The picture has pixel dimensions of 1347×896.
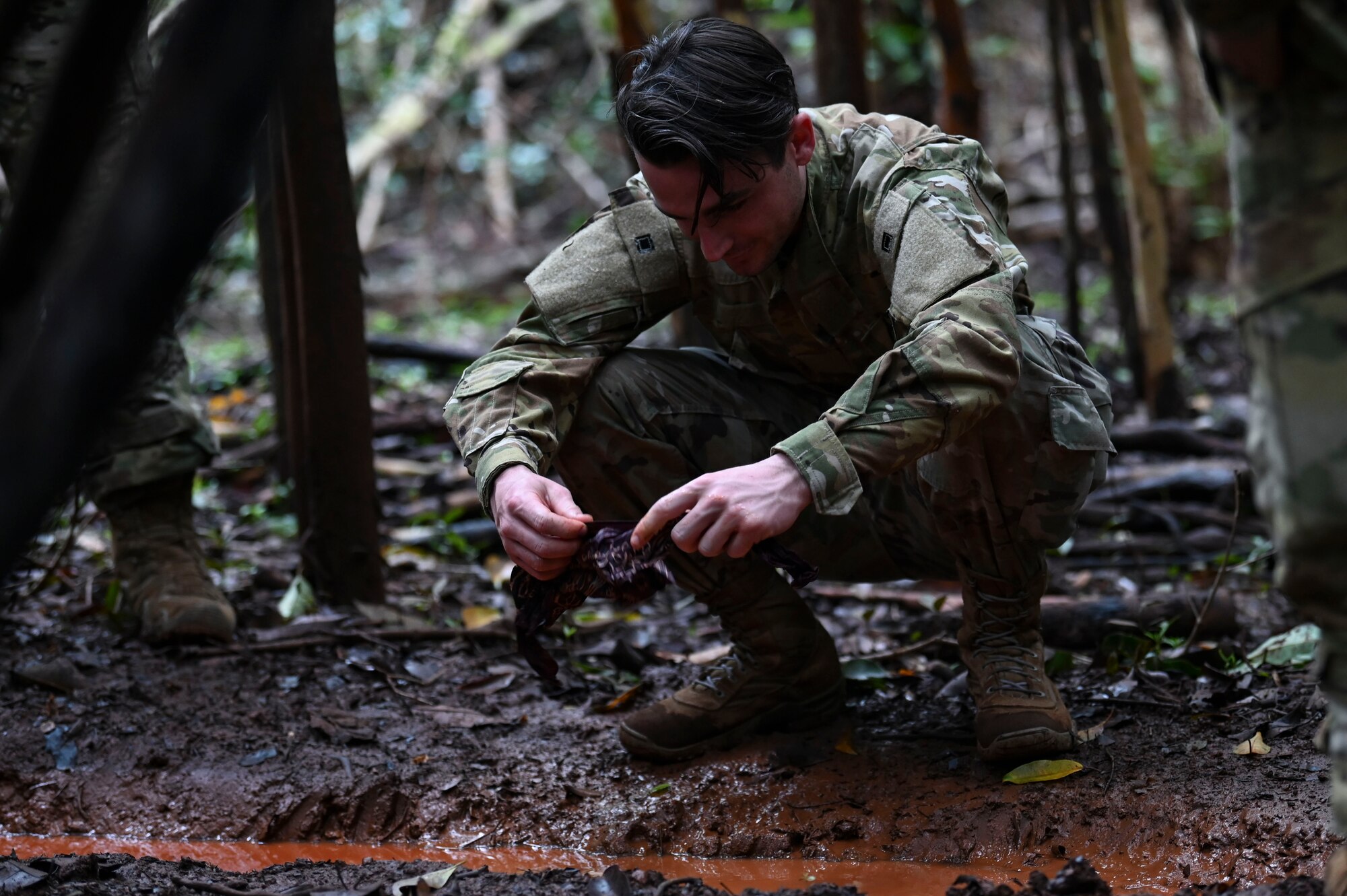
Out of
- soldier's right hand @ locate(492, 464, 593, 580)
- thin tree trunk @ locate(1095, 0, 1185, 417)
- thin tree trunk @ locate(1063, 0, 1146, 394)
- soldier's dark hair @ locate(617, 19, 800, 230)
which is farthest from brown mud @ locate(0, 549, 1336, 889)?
thin tree trunk @ locate(1063, 0, 1146, 394)

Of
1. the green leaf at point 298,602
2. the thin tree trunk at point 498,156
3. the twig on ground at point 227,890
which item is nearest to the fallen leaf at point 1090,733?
the twig on ground at point 227,890

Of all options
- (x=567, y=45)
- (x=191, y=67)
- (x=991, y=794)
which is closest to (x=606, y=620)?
(x=991, y=794)

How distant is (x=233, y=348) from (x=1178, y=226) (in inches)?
260

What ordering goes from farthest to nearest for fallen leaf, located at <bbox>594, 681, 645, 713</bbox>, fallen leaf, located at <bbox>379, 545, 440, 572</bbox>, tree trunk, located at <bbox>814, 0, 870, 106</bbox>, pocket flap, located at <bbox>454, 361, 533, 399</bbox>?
1. tree trunk, located at <bbox>814, 0, 870, 106</bbox>
2. fallen leaf, located at <bbox>379, 545, 440, 572</bbox>
3. fallen leaf, located at <bbox>594, 681, 645, 713</bbox>
4. pocket flap, located at <bbox>454, 361, 533, 399</bbox>

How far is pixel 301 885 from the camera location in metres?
2.10

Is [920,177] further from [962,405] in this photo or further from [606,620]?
[606,620]

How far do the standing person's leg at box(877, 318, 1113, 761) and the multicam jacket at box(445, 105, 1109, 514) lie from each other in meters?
0.05

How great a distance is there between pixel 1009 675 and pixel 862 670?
574 mm

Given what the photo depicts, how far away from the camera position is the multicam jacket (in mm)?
2068

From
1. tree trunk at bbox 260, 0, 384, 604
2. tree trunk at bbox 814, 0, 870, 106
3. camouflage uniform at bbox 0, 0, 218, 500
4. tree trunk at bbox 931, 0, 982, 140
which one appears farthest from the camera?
tree trunk at bbox 931, 0, 982, 140

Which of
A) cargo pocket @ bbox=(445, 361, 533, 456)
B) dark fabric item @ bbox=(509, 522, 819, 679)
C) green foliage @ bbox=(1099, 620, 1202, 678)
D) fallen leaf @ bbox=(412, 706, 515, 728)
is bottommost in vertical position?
green foliage @ bbox=(1099, 620, 1202, 678)

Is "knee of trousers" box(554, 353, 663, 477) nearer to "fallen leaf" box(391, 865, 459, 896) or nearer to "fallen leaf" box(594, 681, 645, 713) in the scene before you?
"fallen leaf" box(594, 681, 645, 713)

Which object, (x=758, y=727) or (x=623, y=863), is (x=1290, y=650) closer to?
(x=758, y=727)

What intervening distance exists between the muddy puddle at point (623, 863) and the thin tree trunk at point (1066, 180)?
3.75 m
